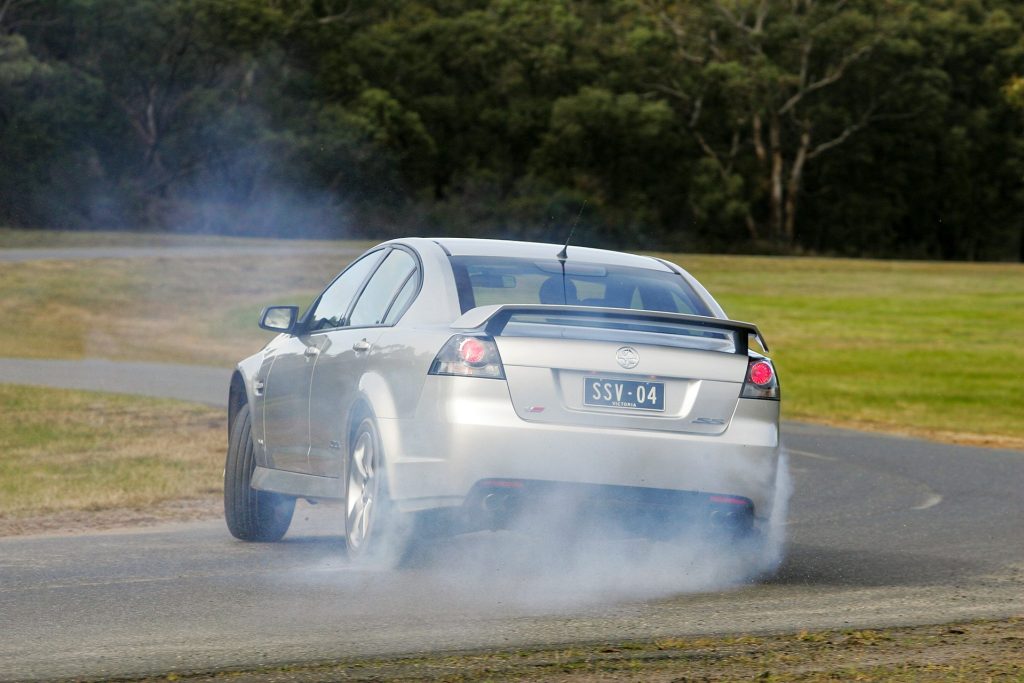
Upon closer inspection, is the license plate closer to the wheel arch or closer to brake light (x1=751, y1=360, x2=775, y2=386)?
brake light (x1=751, y1=360, x2=775, y2=386)

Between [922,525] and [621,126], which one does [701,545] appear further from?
[621,126]

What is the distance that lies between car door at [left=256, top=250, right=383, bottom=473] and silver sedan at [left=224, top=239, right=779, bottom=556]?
69 cm

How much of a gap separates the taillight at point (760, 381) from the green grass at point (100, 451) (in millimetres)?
4974

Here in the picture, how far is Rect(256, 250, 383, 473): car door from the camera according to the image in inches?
339

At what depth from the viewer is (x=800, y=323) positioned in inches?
1422

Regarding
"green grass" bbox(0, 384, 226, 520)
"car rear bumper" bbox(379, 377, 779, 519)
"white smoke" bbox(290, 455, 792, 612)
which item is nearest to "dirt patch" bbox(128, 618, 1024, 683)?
"white smoke" bbox(290, 455, 792, 612)

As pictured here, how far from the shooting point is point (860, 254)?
77.5 m

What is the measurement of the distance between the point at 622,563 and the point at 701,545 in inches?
19.2

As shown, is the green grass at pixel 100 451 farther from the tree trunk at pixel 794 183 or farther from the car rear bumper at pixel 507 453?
the tree trunk at pixel 794 183

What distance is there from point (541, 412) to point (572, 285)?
110 centimetres

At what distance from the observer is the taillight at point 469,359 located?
7.06 meters

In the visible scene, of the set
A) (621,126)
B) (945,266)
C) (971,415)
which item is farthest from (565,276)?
(621,126)

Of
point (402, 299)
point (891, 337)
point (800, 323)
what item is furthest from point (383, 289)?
point (800, 323)

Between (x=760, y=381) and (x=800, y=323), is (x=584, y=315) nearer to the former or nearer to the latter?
(x=760, y=381)
